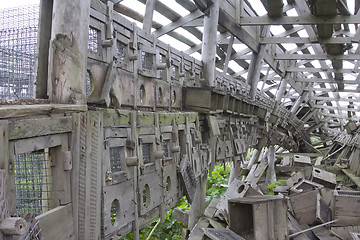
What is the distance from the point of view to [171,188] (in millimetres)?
5516

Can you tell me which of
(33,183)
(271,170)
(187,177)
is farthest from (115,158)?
Answer: (271,170)

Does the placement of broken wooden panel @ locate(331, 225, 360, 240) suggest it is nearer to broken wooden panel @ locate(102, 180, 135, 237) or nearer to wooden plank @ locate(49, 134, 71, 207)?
broken wooden panel @ locate(102, 180, 135, 237)

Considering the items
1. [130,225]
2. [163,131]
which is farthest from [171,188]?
[130,225]

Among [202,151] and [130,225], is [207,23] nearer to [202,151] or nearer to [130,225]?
[202,151]

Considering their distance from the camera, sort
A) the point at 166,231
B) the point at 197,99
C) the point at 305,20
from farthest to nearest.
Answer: the point at 166,231 < the point at 305,20 < the point at 197,99

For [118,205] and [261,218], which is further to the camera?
[261,218]

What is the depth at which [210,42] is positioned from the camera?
7469mm

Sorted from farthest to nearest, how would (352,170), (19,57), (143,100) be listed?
(352,170)
(143,100)
(19,57)

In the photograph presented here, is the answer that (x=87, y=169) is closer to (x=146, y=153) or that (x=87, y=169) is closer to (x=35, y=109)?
(x=35, y=109)

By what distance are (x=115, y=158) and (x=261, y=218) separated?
11.2 ft

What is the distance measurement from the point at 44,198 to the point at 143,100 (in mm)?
2204

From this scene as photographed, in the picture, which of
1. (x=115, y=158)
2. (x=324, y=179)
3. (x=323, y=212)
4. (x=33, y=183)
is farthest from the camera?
(x=324, y=179)

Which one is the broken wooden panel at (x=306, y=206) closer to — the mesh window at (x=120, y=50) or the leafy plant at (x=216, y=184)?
the leafy plant at (x=216, y=184)

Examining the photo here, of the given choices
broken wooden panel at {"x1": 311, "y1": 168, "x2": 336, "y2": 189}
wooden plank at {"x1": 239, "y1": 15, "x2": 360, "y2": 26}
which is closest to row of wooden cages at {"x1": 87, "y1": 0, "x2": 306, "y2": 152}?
wooden plank at {"x1": 239, "y1": 15, "x2": 360, "y2": 26}
